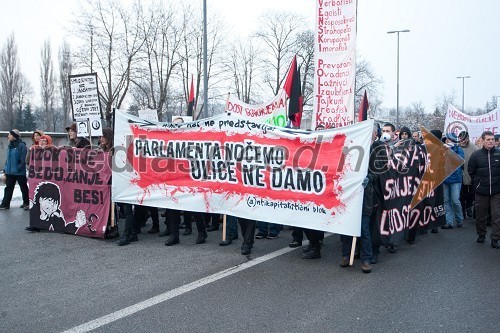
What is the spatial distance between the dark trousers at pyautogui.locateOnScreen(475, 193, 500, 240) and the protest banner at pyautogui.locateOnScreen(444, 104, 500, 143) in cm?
622

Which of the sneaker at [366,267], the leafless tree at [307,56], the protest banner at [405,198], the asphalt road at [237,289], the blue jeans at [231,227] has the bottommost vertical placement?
the asphalt road at [237,289]

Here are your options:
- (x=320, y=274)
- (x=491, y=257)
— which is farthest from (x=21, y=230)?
(x=491, y=257)

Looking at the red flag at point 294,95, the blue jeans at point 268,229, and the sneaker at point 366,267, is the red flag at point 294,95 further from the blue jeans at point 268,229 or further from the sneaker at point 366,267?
the sneaker at point 366,267

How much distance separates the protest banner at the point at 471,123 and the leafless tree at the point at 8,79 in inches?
2034

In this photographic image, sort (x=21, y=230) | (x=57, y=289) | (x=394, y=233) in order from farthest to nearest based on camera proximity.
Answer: (x=21, y=230) → (x=394, y=233) → (x=57, y=289)

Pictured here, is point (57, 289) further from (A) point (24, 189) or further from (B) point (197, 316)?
(A) point (24, 189)

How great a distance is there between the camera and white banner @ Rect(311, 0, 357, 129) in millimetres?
8914

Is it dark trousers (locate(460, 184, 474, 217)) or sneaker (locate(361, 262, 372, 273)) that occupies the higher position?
dark trousers (locate(460, 184, 474, 217))

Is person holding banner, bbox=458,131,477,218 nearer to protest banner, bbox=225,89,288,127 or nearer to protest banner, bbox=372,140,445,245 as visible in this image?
protest banner, bbox=372,140,445,245

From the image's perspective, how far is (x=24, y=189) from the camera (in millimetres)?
11227

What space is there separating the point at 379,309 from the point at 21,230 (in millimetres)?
6719

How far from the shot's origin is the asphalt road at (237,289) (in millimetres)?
4168

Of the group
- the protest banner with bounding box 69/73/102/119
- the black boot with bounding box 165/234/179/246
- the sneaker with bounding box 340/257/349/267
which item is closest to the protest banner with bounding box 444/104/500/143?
the sneaker with bounding box 340/257/349/267

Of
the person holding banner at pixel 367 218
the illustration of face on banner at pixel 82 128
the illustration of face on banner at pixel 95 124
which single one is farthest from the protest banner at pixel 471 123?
the illustration of face on banner at pixel 82 128
